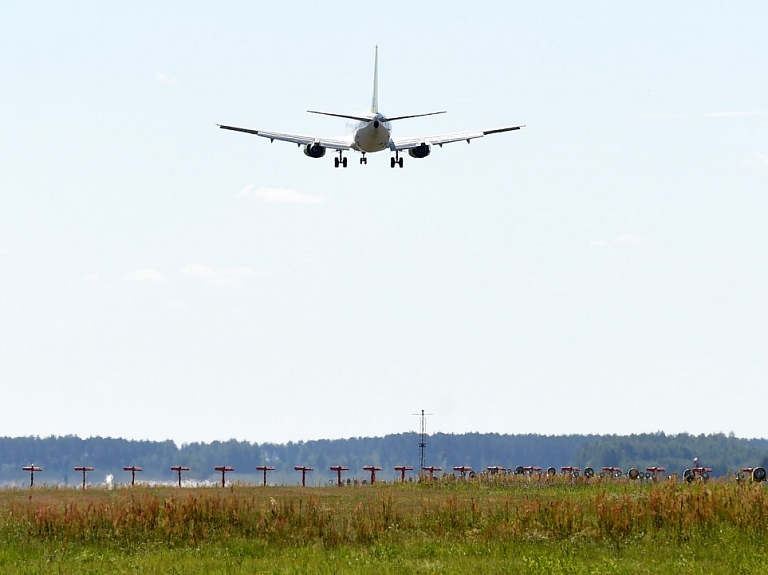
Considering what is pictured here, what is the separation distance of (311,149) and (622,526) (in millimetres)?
45105

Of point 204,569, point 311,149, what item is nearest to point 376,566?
point 204,569

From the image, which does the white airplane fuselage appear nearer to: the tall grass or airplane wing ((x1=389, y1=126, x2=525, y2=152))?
airplane wing ((x1=389, y1=126, x2=525, y2=152))

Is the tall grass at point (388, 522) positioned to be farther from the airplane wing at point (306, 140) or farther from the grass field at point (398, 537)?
the airplane wing at point (306, 140)

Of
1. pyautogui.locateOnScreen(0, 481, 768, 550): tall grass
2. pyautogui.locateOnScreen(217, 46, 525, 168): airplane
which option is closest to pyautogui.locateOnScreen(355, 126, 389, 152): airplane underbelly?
pyautogui.locateOnScreen(217, 46, 525, 168): airplane

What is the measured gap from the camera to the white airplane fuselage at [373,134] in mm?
68062

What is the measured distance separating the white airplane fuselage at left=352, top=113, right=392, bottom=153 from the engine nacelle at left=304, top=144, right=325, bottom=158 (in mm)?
2428

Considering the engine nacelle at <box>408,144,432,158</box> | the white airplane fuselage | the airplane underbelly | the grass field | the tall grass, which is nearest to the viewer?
the grass field

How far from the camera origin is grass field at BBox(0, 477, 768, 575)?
86.6 feet

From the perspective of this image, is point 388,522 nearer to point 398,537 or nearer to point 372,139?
point 398,537

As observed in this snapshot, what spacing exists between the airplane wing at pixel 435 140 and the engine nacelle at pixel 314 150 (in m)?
4.10

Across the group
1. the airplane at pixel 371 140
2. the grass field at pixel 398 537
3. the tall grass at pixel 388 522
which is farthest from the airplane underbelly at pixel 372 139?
the tall grass at pixel 388 522

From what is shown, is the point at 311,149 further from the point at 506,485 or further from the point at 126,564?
the point at 126,564

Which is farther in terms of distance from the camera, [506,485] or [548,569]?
[506,485]

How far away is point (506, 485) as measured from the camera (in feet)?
175
